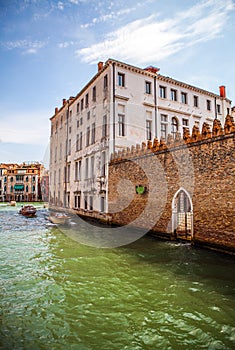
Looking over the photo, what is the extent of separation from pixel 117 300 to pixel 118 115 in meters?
12.5

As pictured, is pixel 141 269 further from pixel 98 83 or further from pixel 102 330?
pixel 98 83

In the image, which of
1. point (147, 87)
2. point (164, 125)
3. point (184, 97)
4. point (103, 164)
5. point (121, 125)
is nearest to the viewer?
point (121, 125)

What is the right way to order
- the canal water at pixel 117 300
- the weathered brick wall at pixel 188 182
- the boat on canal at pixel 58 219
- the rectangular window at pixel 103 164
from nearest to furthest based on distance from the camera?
the canal water at pixel 117 300 < the weathered brick wall at pixel 188 182 < the boat on canal at pixel 58 219 < the rectangular window at pixel 103 164

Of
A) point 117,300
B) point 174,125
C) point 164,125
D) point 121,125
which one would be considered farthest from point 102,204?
point 117,300

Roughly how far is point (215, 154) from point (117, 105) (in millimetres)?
8685

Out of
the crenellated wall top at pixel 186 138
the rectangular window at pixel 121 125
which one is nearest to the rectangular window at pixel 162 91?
the rectangular window at pixel 121 125

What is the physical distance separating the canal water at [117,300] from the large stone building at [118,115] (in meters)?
8.81

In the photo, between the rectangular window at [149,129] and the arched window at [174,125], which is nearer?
the rectangular window at [149,129]

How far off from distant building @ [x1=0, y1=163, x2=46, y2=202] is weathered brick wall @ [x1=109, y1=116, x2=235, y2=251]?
49.5 metres

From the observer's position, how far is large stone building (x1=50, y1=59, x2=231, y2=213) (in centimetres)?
1559

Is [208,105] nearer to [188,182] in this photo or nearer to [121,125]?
[121,125]

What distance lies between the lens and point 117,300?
4738mm

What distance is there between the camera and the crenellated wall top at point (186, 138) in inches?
315

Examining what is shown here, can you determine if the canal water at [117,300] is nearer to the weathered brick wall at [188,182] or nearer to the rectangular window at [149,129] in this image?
the weathered brick wall at [188,182]
